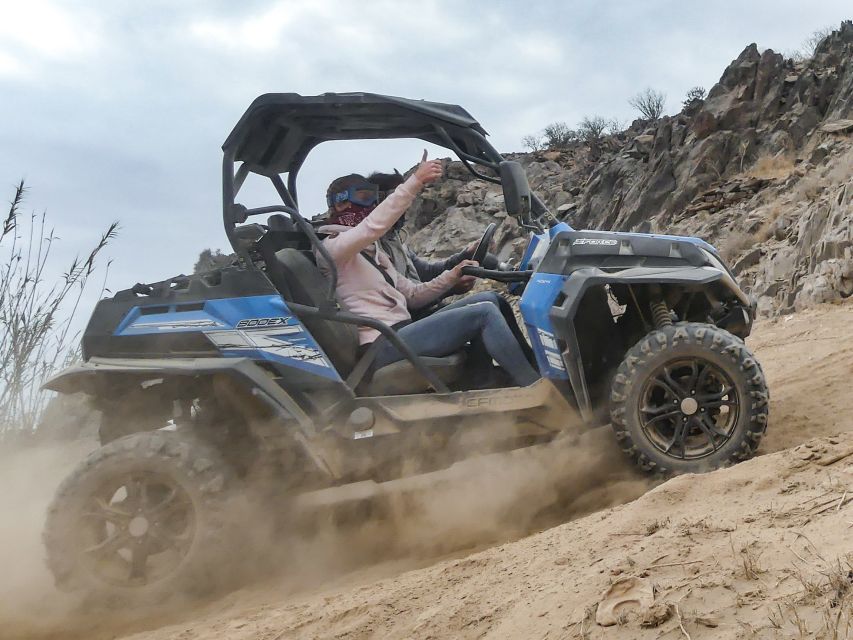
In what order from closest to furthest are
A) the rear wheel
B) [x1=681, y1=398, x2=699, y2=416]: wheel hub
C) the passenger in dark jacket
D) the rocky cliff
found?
the rear wheel, [x1=681, y1=398, x2=699, y2=416]: wheel hub, the passenger in dark jacket, the rocky cliff

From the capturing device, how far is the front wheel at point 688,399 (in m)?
3.66

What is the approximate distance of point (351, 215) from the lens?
4363mm

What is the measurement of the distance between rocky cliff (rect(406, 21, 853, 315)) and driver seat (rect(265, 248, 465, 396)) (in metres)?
3.73

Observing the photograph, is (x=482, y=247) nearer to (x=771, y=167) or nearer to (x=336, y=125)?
(x=336, y=125)

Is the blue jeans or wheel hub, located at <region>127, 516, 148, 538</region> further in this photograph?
the blue jeans

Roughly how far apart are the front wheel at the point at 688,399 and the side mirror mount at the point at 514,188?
849 millimetres

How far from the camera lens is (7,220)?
4773 millimetres

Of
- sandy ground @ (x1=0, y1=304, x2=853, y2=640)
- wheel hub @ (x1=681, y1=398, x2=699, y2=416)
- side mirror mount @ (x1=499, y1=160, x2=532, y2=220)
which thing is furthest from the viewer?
side mirror mount @ (x1=499, y1=160, x2=532, y2=220)

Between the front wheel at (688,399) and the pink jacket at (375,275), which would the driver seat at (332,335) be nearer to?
the pink jacket at (375,275)

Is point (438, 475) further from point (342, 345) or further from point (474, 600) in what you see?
point (474, 600)

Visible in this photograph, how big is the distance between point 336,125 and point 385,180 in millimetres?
511

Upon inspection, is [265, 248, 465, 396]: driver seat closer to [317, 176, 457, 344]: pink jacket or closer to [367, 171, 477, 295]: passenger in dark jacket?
[317, 176, 457, 344]: pink jacket

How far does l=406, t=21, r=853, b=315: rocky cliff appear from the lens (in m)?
8.73

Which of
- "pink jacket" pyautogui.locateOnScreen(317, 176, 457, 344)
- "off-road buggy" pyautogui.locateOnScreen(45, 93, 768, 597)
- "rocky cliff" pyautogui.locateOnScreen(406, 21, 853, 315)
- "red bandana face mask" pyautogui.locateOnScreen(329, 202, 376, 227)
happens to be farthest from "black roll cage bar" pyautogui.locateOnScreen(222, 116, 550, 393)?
"rocky cliff" pyautogui.locateOnScreen(406, 21, 853, 315)
